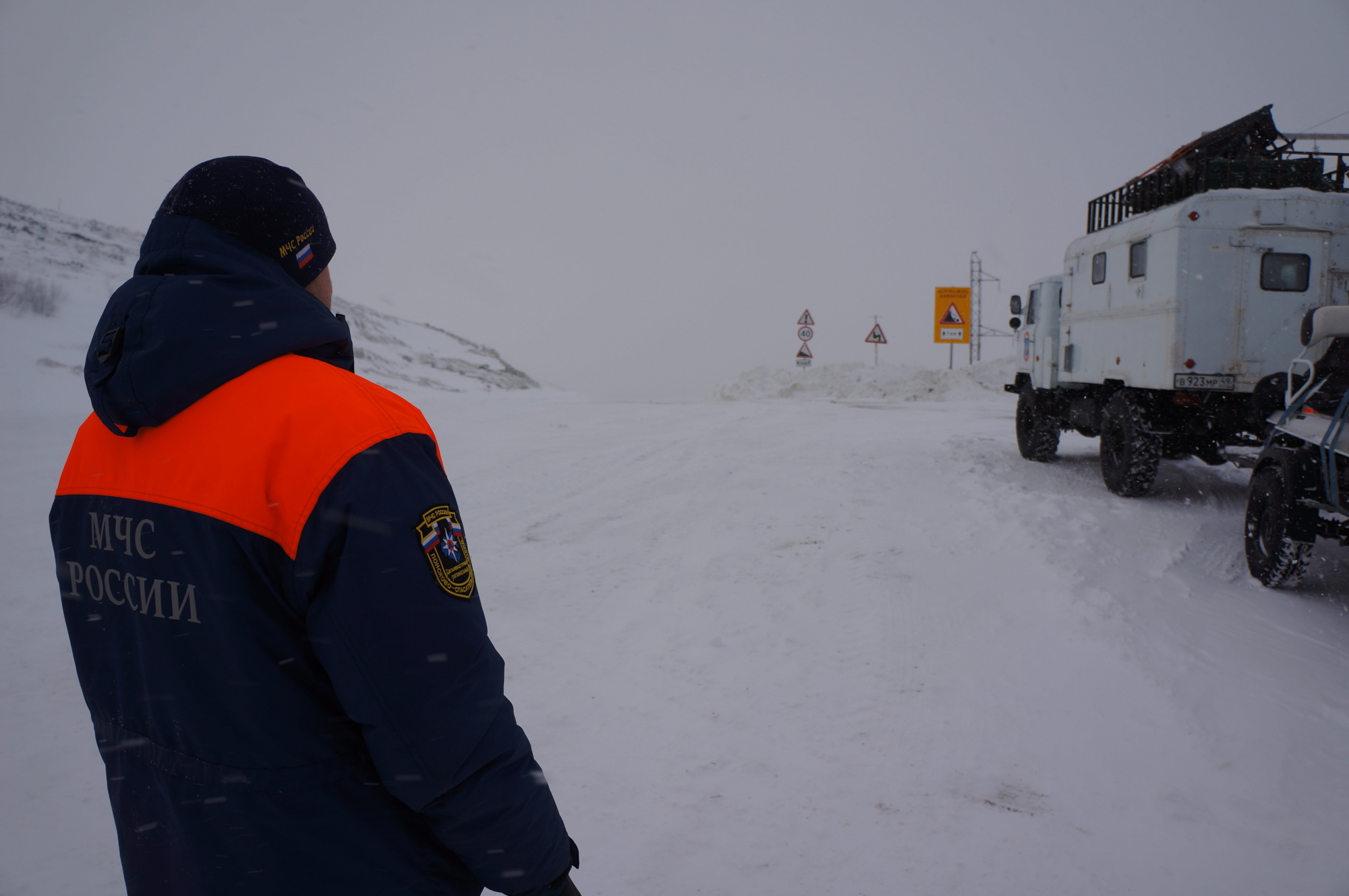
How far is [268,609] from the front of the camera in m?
1.33

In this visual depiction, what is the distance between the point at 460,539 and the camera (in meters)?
1.48

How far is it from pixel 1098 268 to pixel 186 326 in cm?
1021

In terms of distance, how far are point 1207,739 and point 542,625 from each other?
3680mm

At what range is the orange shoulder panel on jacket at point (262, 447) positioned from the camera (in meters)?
1.27

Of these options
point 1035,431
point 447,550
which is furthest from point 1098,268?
point 447,550

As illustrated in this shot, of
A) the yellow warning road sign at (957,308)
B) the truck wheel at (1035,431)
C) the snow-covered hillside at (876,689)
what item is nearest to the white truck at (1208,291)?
the snow-covered hillside at (876,689)

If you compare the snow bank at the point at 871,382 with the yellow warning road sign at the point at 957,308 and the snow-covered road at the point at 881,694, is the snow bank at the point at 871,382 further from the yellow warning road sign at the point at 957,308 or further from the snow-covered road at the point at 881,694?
the snow-covered road at the point at 881,694

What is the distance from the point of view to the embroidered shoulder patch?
138 centimetres

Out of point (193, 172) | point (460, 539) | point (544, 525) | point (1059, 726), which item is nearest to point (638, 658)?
point (1059, 726)

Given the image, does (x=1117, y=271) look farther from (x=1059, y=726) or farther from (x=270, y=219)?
(x=270, y=219)

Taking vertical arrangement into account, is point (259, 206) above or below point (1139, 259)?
below

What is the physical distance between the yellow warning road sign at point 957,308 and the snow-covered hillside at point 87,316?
1617 cm

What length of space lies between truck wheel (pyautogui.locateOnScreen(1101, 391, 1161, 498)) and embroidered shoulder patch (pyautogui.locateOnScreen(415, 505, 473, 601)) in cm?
831

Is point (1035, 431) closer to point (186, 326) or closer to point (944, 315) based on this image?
point (186, 326)
